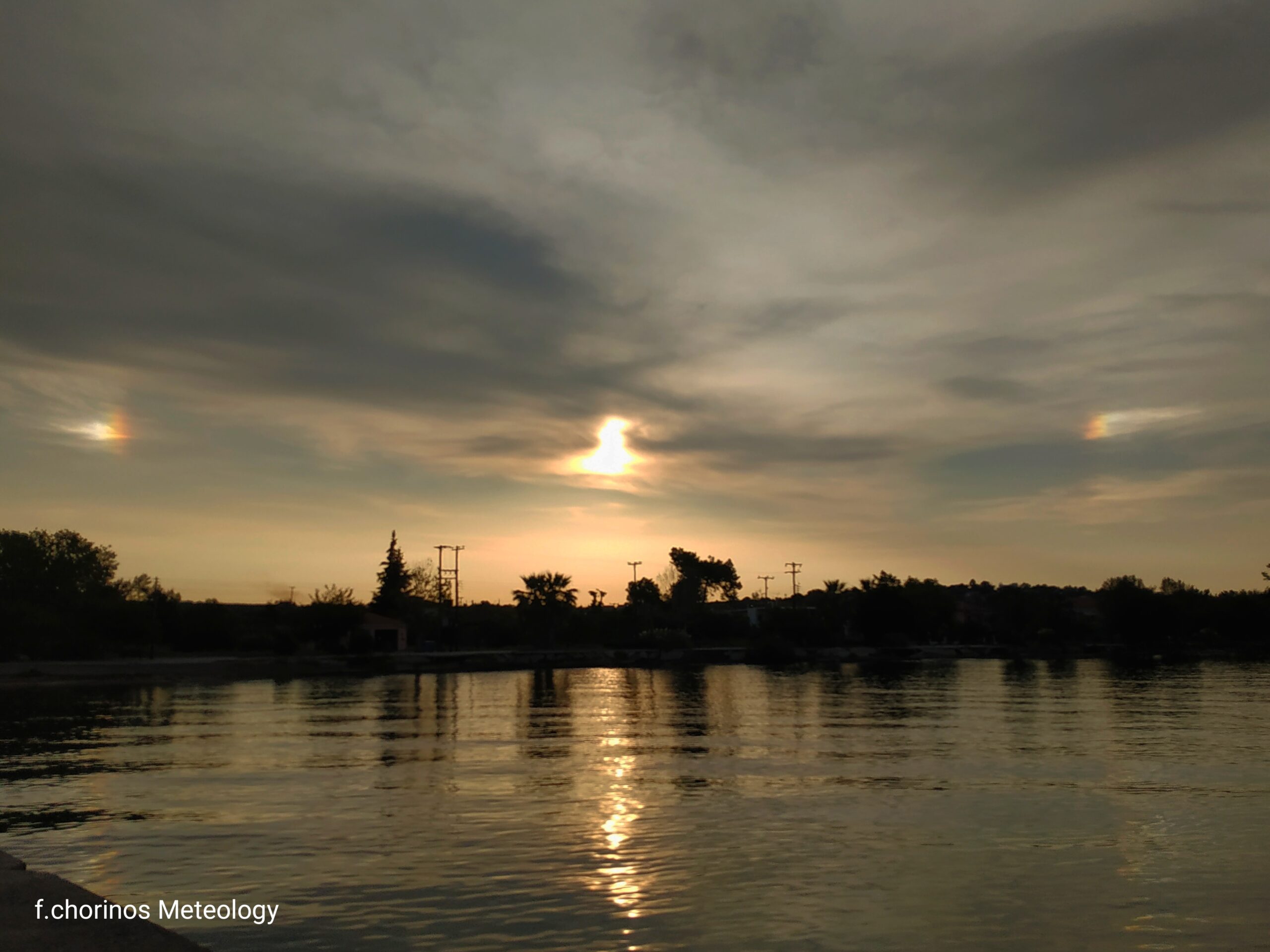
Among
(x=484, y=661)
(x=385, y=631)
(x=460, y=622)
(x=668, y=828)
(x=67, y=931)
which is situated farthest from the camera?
(x=460, y=622)

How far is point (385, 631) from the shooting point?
488 ft

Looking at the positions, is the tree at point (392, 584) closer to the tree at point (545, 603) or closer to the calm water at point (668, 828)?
the tree at point (545, 603)

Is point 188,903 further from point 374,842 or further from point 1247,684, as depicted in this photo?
point 1247,684

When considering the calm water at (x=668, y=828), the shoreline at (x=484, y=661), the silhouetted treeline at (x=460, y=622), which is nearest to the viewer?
the calm water at (x=668, y=828)

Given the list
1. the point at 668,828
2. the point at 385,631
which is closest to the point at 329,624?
the point at 385,631

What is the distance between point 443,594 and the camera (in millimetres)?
193875

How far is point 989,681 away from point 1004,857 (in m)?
81.7

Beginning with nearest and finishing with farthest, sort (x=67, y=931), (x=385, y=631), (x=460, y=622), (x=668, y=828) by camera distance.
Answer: (x=67, y=931), (x=668, y=828), (x=385, y=631), (x=460, y=622)

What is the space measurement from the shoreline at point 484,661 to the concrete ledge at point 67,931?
270 feet

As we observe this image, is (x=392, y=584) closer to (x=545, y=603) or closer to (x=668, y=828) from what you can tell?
(x=545, y=603)

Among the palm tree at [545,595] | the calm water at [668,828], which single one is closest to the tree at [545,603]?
the palm tree at [545,595]

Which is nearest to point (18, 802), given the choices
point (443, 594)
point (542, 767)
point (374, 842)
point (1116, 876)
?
point (374, 842)

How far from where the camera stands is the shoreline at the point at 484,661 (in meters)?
97.4

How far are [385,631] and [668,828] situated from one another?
430 ft
